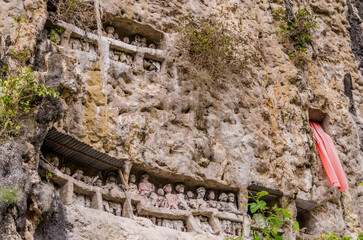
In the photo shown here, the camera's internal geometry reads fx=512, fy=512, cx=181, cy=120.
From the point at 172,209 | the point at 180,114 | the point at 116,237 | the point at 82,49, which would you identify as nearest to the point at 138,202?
the point at 172,209

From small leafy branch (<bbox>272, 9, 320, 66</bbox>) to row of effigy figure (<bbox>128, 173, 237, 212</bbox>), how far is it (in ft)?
14.0

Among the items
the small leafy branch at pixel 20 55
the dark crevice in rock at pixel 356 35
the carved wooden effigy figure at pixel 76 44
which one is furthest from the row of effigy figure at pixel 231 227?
the dark crevice in rock at pixel 356 35

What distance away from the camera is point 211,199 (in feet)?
32.3

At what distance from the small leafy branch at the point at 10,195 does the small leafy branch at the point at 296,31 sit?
315 inches

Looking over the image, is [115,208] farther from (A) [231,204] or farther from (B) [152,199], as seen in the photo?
(A) [231,204]

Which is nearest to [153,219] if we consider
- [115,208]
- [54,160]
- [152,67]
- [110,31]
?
[115,208]

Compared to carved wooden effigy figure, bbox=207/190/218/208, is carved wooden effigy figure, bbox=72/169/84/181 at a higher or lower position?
higher

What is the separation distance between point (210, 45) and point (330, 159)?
3817 millimetres

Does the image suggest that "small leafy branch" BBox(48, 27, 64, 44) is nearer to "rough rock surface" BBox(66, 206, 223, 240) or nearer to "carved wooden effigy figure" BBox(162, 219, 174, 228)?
"rough rock surface" BBox(66, 206, 223, 240)

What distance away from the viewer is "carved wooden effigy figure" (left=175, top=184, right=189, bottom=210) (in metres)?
9.31

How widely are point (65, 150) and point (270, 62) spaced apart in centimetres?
566

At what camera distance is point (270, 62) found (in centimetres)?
1179

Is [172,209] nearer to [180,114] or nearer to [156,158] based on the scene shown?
[156,158]

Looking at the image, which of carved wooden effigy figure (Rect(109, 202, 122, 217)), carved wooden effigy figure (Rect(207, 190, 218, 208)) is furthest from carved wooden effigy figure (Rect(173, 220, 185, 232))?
carved wooden effigy figure (Rect(109, 202, 122, 217))
